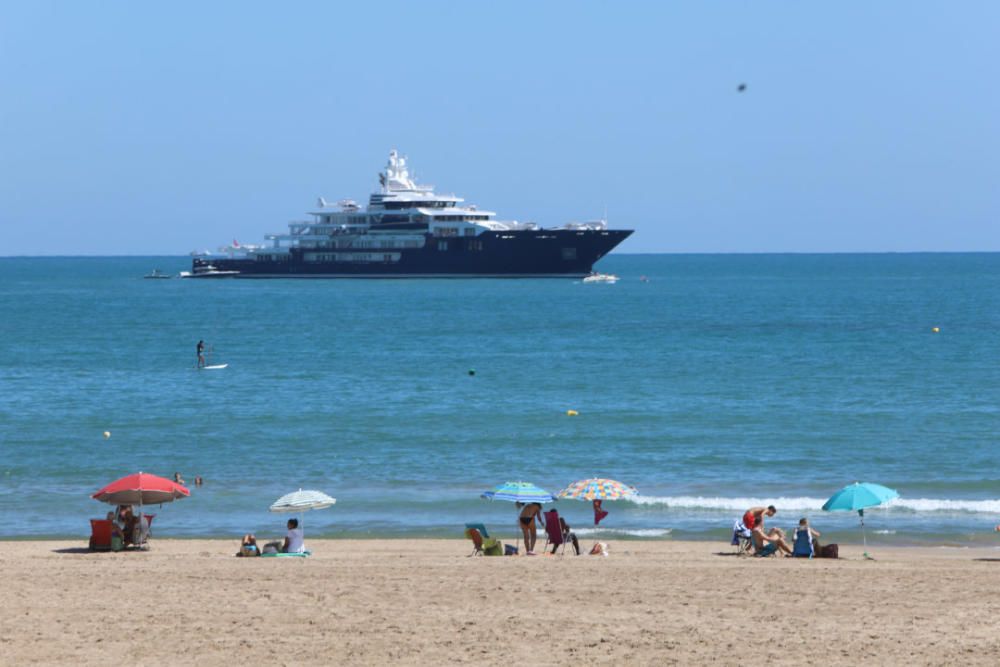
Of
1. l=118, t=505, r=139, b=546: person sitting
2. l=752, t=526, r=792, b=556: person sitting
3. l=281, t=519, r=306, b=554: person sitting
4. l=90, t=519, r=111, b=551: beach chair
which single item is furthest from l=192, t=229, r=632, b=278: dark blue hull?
l=281, t=519, r=306, b=554: person sitting

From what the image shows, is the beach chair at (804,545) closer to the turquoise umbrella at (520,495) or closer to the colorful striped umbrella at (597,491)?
the colorful striped umbrella at (597,491)

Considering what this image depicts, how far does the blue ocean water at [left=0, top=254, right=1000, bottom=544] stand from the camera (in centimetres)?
2159

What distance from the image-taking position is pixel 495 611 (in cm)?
1173

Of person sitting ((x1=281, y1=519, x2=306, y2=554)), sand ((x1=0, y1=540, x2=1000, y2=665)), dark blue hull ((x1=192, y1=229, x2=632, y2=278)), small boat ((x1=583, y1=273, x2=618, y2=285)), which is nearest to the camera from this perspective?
sand ((x1=0, y1=540, x2=1000, y2=665))

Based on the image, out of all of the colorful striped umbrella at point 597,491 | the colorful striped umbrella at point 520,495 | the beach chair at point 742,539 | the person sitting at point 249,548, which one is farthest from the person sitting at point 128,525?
the beach chair at point 742,539

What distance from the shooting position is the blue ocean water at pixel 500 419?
21.6 metres

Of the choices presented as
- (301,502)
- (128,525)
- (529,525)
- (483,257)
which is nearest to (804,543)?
(529,525)

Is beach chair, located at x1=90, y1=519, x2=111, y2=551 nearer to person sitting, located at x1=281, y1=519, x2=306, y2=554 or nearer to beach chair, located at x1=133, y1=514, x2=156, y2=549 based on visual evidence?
beach chair, located at x1=133, y1=514, x2=156, y2=549

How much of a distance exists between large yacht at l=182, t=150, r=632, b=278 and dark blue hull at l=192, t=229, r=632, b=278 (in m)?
0.08

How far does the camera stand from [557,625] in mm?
11188

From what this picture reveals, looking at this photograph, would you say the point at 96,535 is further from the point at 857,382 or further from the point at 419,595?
the point at 857,382

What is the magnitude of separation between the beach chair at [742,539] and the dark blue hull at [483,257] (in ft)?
310

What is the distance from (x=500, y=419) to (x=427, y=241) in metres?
82.0

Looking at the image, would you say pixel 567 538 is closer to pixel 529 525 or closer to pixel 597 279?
pixel 529 525
